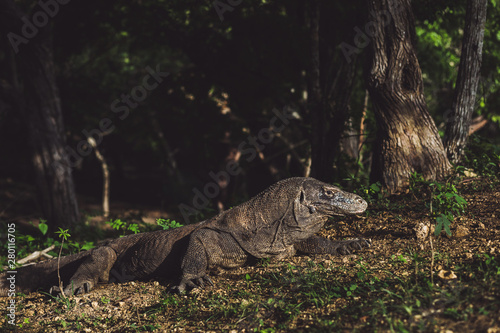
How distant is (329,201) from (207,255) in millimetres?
1300

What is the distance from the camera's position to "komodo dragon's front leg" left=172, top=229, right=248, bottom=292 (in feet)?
13.8

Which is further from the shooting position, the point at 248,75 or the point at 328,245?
the point at 248,75

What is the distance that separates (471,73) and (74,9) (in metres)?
9.34

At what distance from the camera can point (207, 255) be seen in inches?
172

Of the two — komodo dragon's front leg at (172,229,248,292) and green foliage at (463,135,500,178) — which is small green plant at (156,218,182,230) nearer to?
komodo dragon's front leg at (172,229,248,292)

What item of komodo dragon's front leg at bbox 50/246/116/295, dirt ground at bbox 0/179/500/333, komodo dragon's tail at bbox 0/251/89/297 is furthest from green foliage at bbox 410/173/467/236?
komodo dragon's tail at bbox 0/251/89/297

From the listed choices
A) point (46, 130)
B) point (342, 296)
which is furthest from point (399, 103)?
point (46, 130)

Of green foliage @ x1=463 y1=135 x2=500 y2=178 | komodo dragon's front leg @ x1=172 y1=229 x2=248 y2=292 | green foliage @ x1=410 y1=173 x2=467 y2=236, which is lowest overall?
komodo dragon's front leg @ x1=172 y1=229 x2=248 y2=292

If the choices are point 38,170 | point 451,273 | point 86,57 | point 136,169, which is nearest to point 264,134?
point 38,170

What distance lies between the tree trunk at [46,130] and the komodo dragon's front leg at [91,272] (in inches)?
206

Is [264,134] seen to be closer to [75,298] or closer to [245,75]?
[245,75]

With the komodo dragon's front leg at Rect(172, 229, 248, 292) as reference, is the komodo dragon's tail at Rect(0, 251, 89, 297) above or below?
below

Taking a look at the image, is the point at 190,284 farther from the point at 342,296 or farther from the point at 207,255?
the point at 342,296

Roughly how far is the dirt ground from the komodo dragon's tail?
248mm
